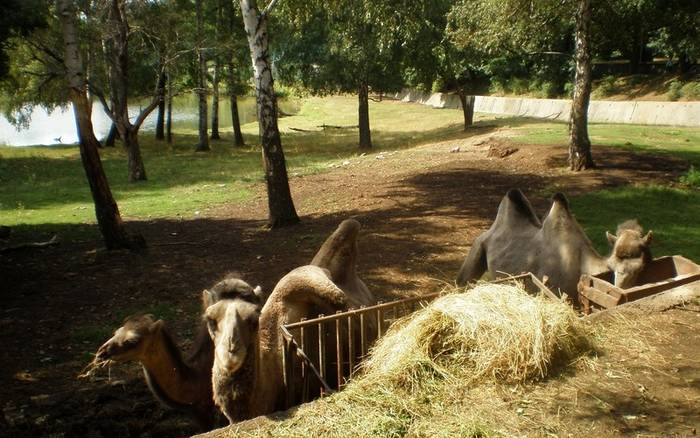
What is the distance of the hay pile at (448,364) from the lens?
4281mm

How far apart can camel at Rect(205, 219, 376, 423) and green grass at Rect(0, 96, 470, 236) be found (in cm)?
1137

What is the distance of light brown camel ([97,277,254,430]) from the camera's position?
427 cm

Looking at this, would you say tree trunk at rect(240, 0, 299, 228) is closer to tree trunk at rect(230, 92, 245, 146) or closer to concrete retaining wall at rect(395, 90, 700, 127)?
tree trunk at rect(230, 92, 245, 146)

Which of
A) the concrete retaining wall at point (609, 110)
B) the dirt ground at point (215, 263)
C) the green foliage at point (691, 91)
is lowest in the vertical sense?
the dirt ground at point (215, 263)

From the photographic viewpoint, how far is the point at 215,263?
11.2 meters

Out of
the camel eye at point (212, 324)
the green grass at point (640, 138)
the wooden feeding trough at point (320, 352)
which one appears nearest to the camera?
the camel eye at point (212, 324)

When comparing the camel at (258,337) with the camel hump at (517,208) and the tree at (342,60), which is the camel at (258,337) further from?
the tree at (342,60)

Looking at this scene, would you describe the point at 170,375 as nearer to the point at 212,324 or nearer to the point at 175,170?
the point at 212,324

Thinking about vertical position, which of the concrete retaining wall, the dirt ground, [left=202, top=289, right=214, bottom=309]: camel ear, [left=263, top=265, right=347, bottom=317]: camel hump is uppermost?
the concrete retaining wall

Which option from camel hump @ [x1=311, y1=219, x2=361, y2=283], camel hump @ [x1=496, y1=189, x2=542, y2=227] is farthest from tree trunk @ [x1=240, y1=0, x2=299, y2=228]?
camel hump @ [x1=311, y1=219, x2=361, y2=283]

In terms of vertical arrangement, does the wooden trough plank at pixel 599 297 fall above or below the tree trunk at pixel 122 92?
below

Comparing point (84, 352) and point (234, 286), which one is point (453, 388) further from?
point (84, 352)

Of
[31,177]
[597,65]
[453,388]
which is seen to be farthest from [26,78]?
[597,65]

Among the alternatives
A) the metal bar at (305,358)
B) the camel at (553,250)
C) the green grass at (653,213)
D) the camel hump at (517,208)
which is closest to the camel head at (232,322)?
the metal bar at (305,358)
